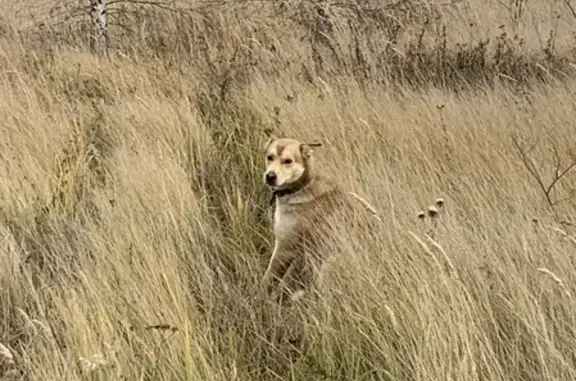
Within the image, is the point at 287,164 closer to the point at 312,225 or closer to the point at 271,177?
the point at 271,177

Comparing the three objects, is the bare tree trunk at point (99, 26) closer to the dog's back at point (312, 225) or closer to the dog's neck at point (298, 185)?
the dog's neck at point (298, 185)

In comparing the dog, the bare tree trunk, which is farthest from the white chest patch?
the bare tree trunk

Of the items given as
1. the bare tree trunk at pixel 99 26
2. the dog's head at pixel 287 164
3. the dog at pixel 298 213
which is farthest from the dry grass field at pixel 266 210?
the bare tree trunk at pixel 99 26

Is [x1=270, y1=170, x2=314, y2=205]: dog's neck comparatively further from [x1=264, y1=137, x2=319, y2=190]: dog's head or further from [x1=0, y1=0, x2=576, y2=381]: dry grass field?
[x1=0, y1=0, x2=576, y2=381]: dry grass field

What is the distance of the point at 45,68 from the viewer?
653 cm

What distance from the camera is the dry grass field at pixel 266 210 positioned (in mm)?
2365

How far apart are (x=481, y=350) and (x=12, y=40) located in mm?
7392

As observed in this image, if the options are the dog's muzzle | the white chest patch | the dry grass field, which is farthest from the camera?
the dog's muzzle

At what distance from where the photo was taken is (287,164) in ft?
12.1

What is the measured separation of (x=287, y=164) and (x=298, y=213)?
284mm

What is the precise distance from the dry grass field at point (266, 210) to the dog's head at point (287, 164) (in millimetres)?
276

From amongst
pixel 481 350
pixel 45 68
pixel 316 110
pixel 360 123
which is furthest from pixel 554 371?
pixel 45 68

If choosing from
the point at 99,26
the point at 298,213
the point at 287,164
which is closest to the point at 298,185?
the point at 287,164

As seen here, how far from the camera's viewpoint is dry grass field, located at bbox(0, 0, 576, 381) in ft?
7.76
